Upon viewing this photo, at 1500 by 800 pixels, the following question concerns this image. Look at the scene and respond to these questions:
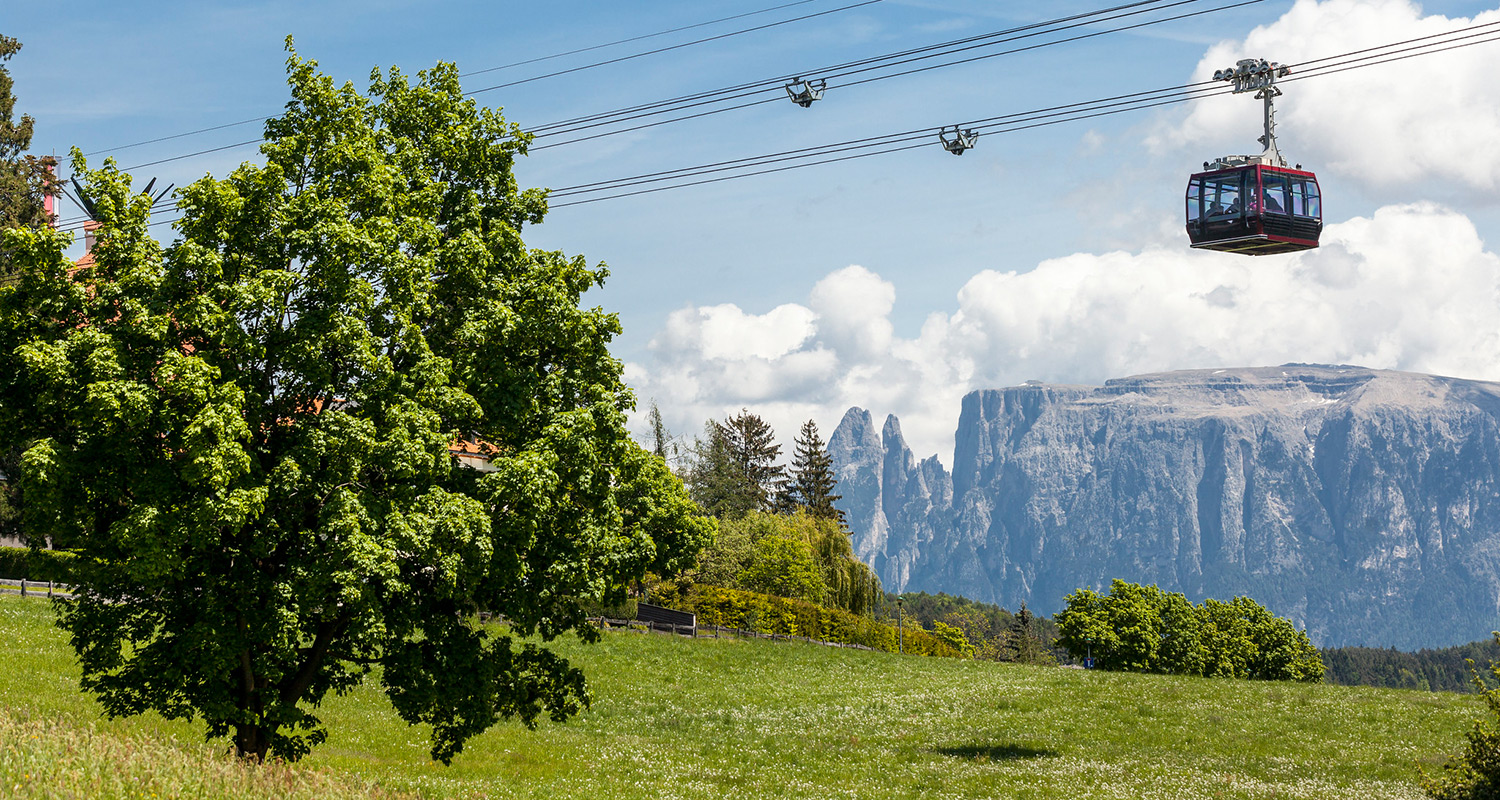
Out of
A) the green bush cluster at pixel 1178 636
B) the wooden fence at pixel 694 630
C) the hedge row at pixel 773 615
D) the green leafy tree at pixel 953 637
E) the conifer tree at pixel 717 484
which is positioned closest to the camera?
the wooden fence at pixel 694 630

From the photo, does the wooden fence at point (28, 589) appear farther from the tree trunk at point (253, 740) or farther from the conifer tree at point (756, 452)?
the conifer tree at point (756, 452)

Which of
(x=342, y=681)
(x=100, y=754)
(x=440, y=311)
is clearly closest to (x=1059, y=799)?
(x=342, y=681)

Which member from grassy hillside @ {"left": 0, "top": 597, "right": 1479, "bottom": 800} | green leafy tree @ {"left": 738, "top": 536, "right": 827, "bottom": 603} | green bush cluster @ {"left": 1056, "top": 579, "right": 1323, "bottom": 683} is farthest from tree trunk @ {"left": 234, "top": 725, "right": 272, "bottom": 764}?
green leafy tree @ {"left": 738, "top": 536, "right": 827, "bottom": 603}

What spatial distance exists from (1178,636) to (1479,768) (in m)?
63.0

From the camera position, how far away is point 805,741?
37469 mm

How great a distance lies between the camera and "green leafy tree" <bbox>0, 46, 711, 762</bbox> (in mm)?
17891

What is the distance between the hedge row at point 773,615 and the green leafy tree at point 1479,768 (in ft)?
173

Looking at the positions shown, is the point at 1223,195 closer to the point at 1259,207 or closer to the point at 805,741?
the point at 1259,207

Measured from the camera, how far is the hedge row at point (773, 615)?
72.5 meters

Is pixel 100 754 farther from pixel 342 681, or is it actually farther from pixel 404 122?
pixel 404 122

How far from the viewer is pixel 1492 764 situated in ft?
67.8

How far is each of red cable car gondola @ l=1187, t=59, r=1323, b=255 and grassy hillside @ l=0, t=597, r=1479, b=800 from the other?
17.1 meters

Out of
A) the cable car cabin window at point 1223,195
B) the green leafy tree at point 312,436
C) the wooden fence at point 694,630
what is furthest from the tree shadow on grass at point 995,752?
the wooden fence at point 694,630

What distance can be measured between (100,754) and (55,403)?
237 inches
